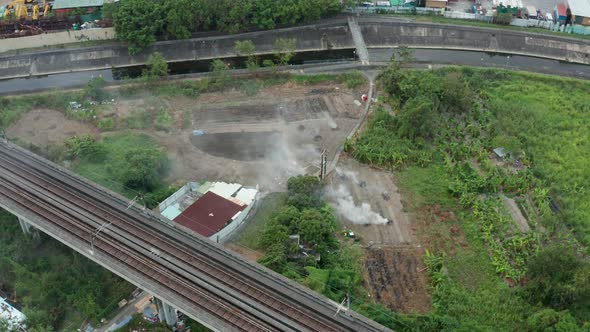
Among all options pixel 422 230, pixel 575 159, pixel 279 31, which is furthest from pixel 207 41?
pixel 575 159

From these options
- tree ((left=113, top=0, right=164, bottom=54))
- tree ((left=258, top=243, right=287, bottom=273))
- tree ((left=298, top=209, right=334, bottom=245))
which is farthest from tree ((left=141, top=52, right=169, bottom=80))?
tree ((left=258, top=243, right=287, bottom=273))

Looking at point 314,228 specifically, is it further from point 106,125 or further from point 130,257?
point 106,125

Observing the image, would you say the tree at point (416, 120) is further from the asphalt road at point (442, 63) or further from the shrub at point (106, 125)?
the shrub at point (106, 125)

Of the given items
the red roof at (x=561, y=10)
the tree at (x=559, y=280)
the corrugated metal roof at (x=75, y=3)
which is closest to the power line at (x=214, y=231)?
the tree at (x=559, y=280)

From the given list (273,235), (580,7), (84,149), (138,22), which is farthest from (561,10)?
(84,149)

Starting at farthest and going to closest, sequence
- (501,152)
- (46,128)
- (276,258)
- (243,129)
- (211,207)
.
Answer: (46,128) → (243,129) → (501,152) → (211,207) → (276,258)

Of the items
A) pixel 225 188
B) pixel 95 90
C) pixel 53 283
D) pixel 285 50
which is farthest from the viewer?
pixel 285 50
